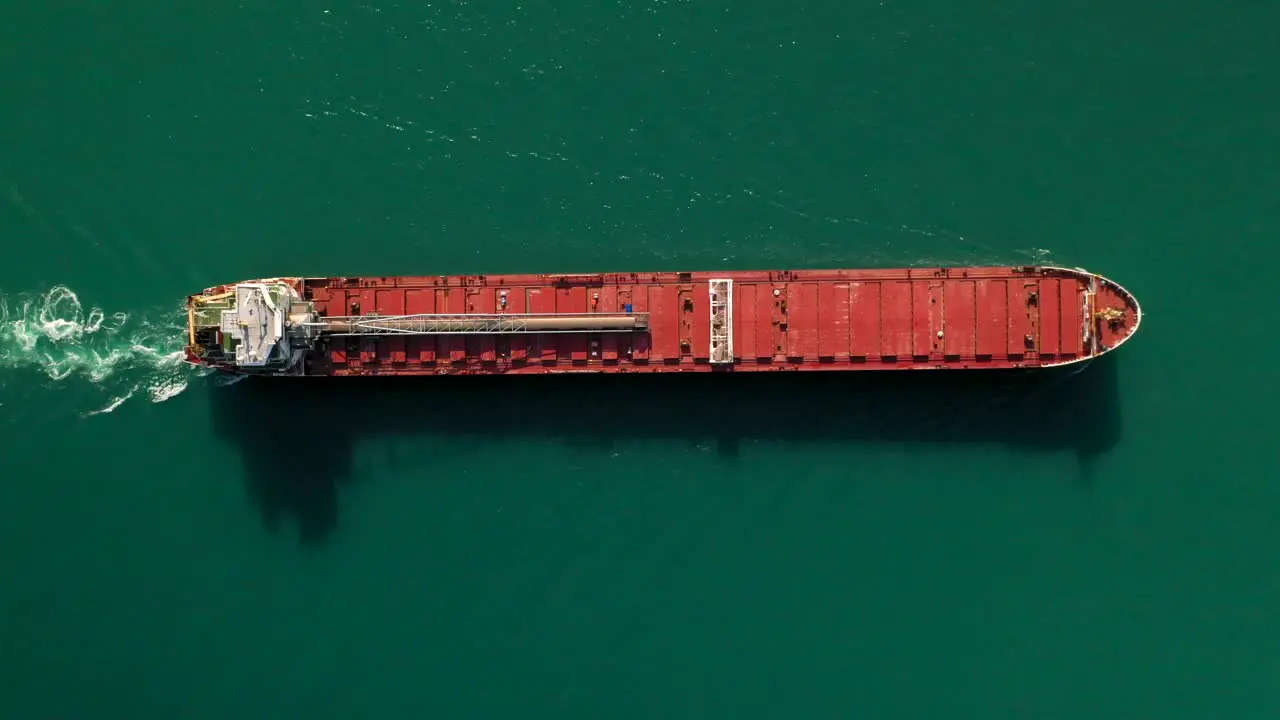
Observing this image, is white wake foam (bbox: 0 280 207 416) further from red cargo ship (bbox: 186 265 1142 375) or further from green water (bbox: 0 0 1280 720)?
red cargo ship (bbox: 186 265 1142 375)

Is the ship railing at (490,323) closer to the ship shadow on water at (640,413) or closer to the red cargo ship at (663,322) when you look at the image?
the red cargo ship at (663,322)

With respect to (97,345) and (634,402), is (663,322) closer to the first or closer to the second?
(634,402)

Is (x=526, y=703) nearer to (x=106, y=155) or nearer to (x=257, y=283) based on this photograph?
(x=257, y=283)

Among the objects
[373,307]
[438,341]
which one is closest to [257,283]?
[373,307]

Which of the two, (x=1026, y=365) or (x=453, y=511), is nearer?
(x=1026, y=365)

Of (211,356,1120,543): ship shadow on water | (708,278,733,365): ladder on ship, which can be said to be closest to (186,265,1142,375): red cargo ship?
(708,278,733,365): ladder on ship
